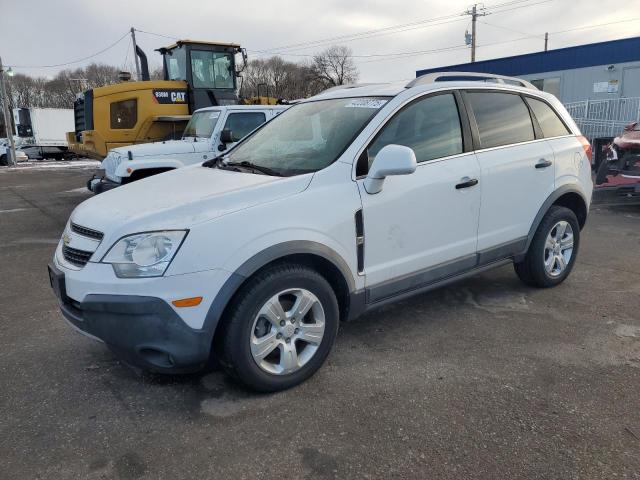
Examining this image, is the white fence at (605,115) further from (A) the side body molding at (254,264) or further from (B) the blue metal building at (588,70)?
(A) the side body molding at (254,264)

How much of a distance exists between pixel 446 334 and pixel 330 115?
1856mm

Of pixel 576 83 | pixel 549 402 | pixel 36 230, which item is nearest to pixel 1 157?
pixel 36 230

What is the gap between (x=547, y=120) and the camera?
14.8 ft

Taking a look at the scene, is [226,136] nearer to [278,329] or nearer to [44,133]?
[278,329]

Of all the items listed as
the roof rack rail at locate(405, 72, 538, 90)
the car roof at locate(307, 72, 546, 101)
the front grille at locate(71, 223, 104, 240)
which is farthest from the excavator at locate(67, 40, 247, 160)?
the front grille at locate(71, 223, 104, 240)

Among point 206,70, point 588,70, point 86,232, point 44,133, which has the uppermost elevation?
point 588,70

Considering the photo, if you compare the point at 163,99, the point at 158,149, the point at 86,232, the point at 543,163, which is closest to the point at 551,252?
the point at 543,163

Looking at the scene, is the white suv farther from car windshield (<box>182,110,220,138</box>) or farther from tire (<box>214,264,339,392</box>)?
car windshield (<box>182,110,220,138</box>)

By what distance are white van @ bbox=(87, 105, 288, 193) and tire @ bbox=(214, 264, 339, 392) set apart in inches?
205

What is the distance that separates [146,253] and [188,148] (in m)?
5.95

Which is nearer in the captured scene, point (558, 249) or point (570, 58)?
point (558, 249)

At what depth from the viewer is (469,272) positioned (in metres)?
3.88

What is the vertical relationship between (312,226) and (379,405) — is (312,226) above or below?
above

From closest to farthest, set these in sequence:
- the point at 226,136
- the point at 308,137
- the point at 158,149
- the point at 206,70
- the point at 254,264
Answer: the point at 254,264 < the point at 308,137 < the point at 226,136 < the point at 158,149 < the point at 206,70
